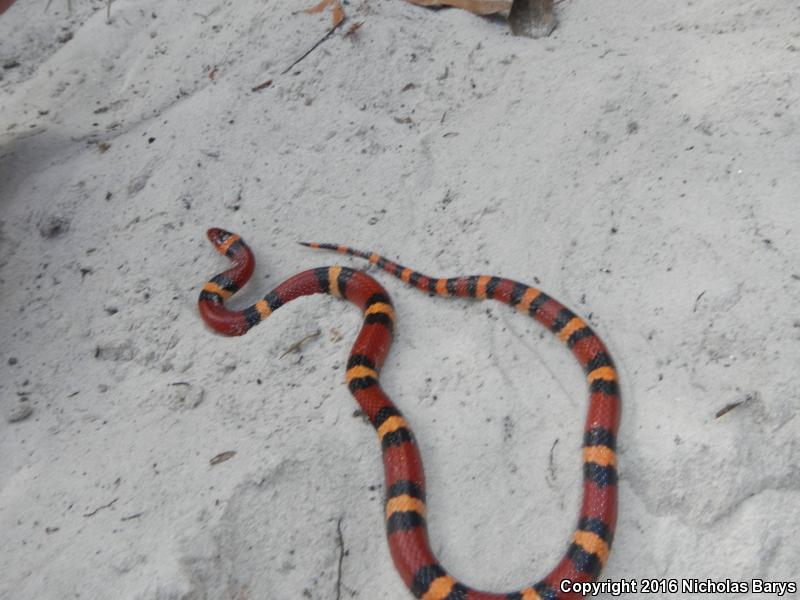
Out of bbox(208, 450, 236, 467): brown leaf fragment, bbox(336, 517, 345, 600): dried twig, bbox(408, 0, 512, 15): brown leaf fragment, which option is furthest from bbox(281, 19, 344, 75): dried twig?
bbox(336, 517, 345, 600): dried twig

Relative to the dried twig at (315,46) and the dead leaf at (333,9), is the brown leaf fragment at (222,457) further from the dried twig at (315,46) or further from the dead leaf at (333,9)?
the dead leaf at (333,9)

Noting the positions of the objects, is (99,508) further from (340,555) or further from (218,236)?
(218,236)

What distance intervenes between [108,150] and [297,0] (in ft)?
6.43

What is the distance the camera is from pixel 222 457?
3.34 metres

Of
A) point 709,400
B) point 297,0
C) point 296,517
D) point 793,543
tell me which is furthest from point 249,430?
point 297,0

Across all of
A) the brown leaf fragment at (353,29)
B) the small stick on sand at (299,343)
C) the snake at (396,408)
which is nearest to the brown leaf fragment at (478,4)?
the brown leaf fragment at (353,29)

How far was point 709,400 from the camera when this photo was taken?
318cm

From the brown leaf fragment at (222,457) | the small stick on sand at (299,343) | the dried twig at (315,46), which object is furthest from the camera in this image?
the dried twig at (315,46)

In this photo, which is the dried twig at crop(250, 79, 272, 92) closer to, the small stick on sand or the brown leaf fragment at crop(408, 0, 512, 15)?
the brown leaf fragment at crop(408, 0, 512, 15)

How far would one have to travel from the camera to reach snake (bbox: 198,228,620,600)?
9.48 ft

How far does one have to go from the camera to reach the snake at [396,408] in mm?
2891

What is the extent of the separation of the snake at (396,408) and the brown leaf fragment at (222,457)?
27.5 inches

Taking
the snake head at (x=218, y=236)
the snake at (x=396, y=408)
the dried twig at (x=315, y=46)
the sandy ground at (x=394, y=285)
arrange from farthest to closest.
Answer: the dried twig at (x=315, y=46) < the snake head at (x=218, y=236) < the sandy ground at (x=394, y=285) < the snake at (x=396, y=408)

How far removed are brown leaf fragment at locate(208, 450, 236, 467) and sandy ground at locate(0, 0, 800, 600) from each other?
25 mm
